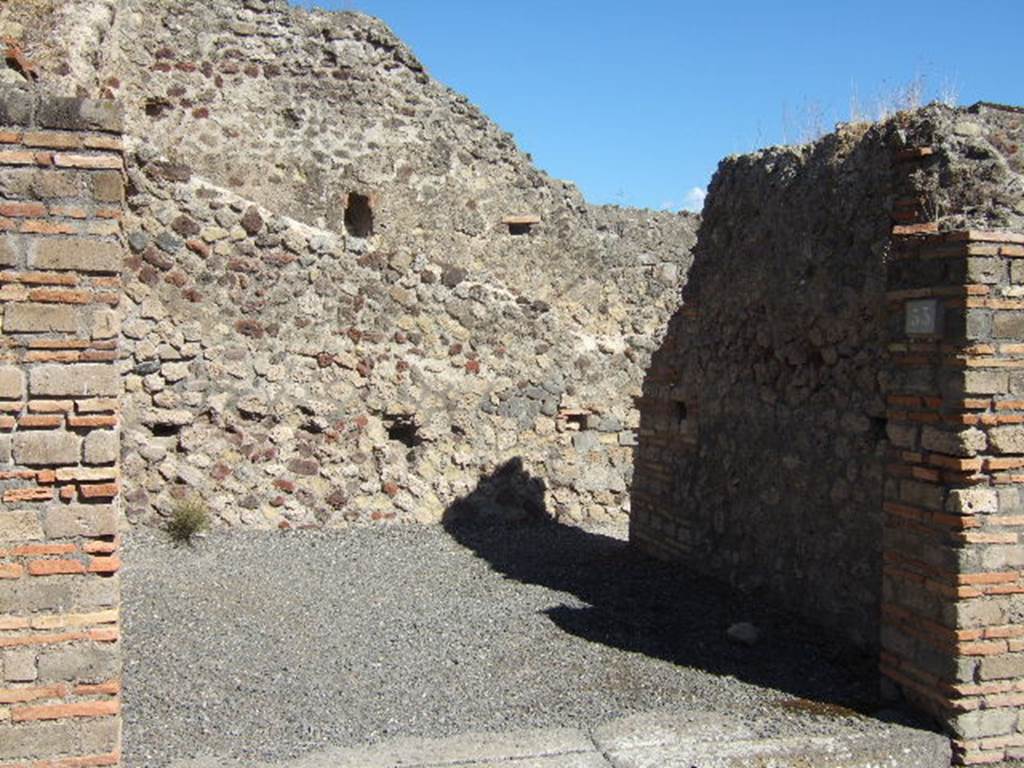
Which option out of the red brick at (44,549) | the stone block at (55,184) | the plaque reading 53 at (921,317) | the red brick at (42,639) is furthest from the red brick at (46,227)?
the plaque reading 53 at (921,317)

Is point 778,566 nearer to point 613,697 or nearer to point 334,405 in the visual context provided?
point 613,697

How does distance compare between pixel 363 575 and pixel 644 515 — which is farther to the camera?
pixel 644 515

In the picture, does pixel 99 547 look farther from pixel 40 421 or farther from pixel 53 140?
pixel 53 140

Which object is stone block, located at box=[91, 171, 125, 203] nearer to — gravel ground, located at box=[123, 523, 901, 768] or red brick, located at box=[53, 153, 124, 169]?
red brick, located at box=[53, 153, 124, 169]

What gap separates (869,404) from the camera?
20.1 ft

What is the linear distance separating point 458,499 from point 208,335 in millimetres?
2752

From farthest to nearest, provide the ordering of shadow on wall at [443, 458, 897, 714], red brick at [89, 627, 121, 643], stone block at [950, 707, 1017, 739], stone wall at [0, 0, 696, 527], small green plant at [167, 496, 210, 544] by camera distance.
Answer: stone wall at [0, 0, 696, 527] < small green plant at [167, 496, 210, 544] < shadow on wall at [443, 458, 897, 714] < stone block at [950, 707, 1017, 739] < red brick at [89, 627, 121, 643]

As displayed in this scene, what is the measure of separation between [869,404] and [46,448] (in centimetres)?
440

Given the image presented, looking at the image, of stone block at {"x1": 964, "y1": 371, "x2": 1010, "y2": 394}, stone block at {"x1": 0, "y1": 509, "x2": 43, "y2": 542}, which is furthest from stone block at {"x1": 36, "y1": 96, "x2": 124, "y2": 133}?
stone block at {"x1": 964, "y1": 371, "x2": 1010, "y2": 394}

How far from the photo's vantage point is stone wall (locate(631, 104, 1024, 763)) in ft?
15.7

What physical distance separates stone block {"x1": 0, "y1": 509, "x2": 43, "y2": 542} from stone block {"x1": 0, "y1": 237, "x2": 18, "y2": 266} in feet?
3.12

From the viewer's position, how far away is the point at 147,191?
29.3ft

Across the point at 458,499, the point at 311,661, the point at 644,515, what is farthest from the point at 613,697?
the point at 458,499

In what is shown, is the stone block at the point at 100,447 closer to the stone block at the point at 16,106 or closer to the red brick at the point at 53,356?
the red brick at the point at 53,356
